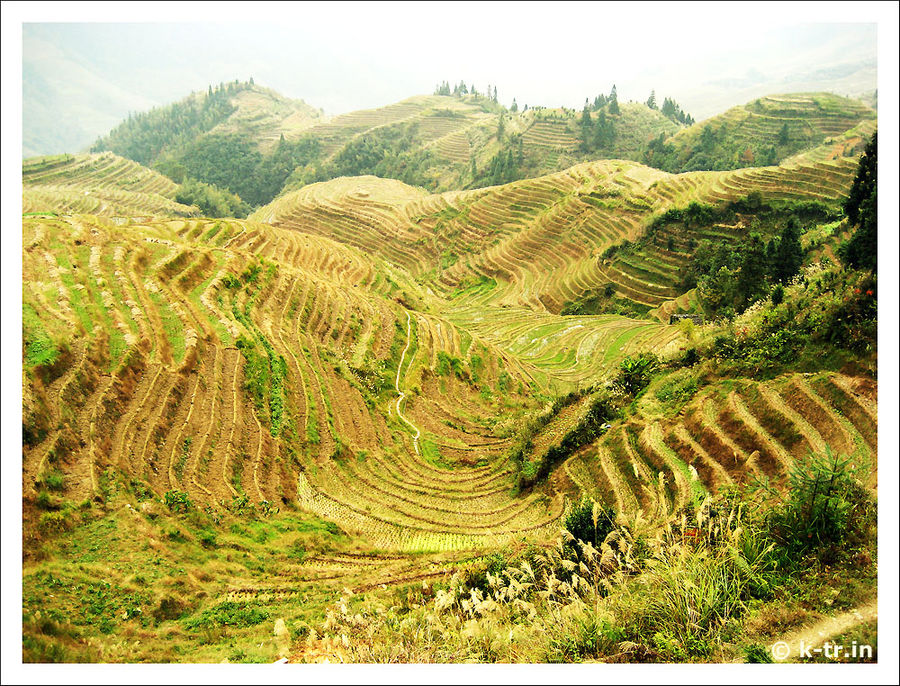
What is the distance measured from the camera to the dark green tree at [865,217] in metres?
9.56

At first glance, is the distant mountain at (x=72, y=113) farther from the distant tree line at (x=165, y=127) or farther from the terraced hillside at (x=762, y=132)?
the terraced hillside at (x=762, y=132)

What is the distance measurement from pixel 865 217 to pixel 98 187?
86840 mm

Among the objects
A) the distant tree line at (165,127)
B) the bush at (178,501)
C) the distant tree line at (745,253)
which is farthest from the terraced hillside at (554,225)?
the distant tree line at (165,127)

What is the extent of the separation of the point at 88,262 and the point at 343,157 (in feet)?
309

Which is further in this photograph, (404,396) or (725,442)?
(404,396)

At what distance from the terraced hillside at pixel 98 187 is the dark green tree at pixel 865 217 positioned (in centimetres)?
6376

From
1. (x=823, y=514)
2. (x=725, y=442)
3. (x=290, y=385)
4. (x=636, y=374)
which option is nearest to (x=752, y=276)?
(x=636, y=374)

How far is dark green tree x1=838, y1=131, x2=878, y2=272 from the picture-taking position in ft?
31.4

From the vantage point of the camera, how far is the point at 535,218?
4972 cm

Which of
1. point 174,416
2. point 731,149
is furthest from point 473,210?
point 174,416

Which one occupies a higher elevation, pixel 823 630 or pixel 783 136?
pixel 783 136

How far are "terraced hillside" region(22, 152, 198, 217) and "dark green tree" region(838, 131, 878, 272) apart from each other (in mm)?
63760

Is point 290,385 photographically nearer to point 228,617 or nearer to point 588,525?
point 228,617

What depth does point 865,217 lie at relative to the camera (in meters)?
10.5
